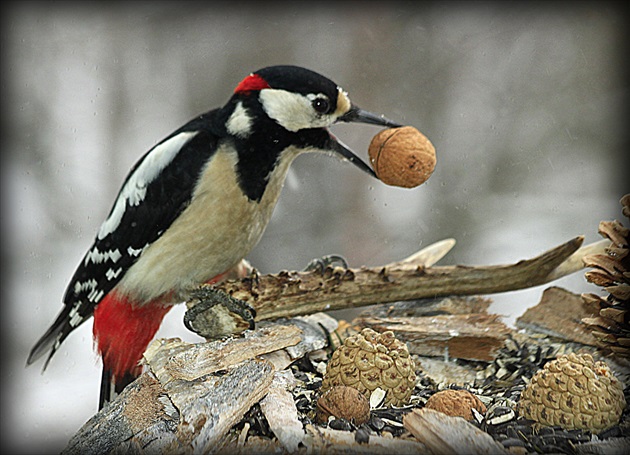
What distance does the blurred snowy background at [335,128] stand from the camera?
134 cm

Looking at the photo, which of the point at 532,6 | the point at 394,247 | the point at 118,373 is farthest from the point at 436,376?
the point at 532,6

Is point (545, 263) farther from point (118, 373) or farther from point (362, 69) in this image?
point (118, 373)

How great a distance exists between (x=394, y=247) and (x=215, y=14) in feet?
2.22

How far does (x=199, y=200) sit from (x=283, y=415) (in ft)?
1.45

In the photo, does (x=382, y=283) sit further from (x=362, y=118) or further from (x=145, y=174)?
(x=145, y=174)

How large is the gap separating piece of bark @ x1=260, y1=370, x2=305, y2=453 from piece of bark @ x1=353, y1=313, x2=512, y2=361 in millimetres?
273

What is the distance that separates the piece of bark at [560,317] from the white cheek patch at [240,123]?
648 millimetres

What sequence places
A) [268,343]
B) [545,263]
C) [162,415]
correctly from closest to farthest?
1. [162,415]
2. [268,343]
3. [545,263]

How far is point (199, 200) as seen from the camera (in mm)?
1181

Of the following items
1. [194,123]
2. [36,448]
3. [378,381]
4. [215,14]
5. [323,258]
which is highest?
[215,14]

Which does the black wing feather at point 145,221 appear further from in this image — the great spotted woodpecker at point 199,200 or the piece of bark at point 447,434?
the piece of bark at point 447,434

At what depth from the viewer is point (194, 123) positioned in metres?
1.25

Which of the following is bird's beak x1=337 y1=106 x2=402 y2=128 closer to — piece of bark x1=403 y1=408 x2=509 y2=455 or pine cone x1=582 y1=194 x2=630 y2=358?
pine cone x1=582 y1=194 x2=630 y2=358

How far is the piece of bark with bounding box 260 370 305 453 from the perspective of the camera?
828mm
